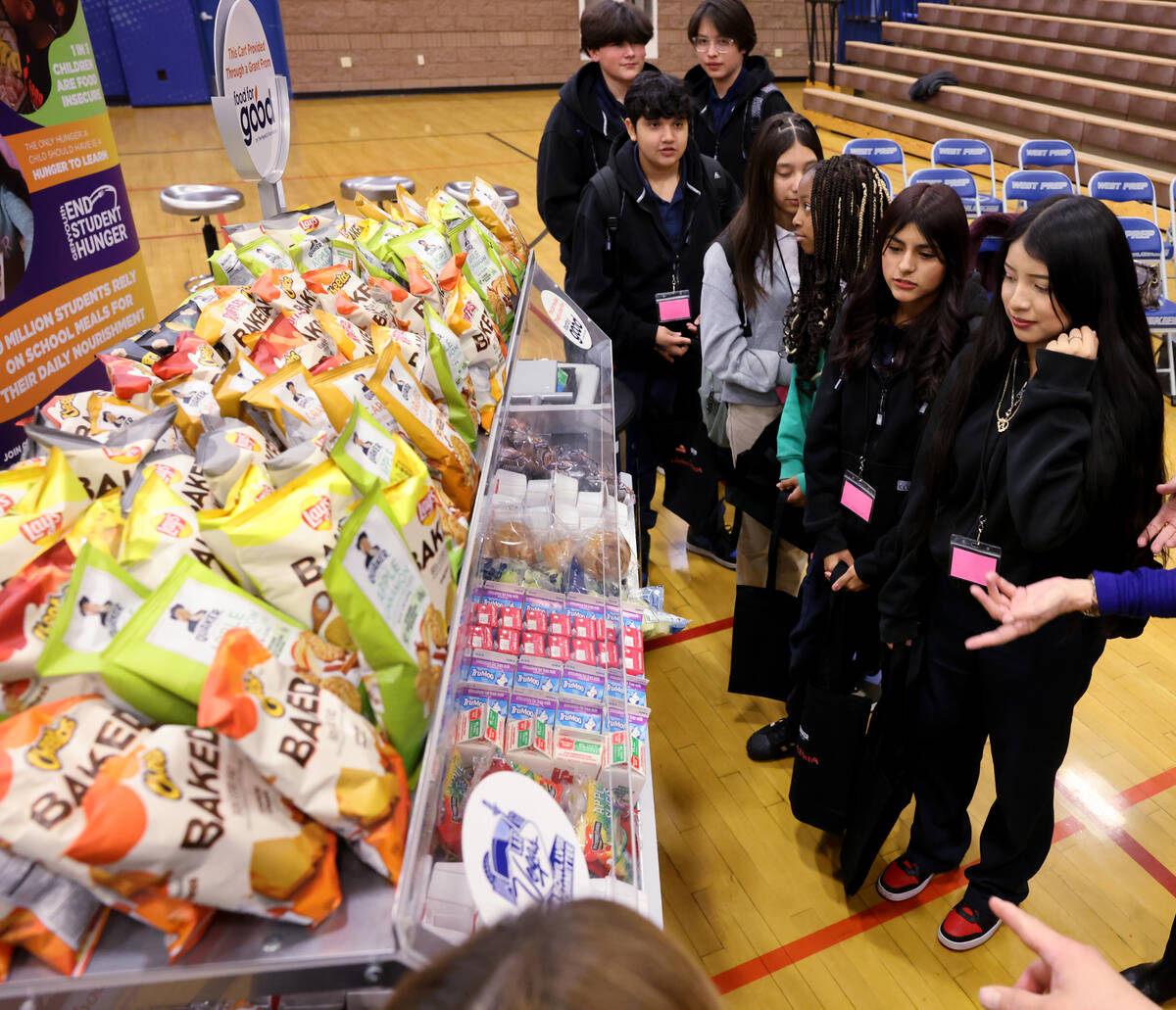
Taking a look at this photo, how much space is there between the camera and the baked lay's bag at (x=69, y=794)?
0.72 m

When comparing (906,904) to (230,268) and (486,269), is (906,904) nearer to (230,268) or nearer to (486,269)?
(486,269)

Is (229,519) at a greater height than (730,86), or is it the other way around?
(730,86)

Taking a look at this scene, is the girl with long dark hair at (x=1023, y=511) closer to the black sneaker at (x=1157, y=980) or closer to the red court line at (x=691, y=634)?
the black sneaker at (x=1157, y=980)

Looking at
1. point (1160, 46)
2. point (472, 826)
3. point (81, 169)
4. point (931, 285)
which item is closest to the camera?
point (472, 826)

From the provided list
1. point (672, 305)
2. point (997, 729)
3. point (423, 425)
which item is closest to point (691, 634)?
point (672, 305)

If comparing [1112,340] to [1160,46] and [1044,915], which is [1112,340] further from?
[1160,46]

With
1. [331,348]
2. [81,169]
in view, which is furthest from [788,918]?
[81,169]

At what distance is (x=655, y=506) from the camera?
3822mm

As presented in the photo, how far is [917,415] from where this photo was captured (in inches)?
73.6

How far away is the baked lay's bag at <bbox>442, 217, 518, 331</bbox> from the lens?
6.79 feet

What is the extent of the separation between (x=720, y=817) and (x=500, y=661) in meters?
1.18

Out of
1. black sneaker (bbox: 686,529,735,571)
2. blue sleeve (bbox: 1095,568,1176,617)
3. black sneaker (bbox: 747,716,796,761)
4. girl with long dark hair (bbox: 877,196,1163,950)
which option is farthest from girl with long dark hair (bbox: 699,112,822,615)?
blue sleeve (bbox: 1095,568,1176,617)

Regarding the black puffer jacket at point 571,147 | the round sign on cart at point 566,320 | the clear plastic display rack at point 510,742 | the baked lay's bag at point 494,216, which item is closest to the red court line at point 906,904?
the clear plastic display rack at point 510,742

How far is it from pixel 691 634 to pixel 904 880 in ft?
3.75
